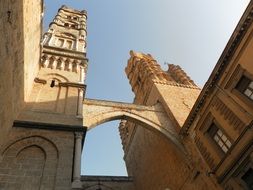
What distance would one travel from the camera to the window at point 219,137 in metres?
10.2

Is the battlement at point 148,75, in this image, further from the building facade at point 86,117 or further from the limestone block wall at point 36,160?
the limestone block wall at point 36,160

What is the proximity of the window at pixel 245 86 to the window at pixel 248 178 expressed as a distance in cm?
244

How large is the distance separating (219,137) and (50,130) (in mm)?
6406

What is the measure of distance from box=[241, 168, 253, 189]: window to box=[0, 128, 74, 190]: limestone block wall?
569cm

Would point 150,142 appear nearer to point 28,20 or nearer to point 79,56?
point 79,56

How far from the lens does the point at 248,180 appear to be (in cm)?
898

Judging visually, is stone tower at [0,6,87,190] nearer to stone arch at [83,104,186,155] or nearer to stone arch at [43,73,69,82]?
stone arch at [43,73,69,82]

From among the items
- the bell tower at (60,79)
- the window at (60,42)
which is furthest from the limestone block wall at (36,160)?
the window at (60,42)

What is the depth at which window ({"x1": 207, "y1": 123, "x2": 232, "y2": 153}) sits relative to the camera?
400 inches

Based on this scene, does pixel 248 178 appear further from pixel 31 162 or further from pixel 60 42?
pixel 60 42

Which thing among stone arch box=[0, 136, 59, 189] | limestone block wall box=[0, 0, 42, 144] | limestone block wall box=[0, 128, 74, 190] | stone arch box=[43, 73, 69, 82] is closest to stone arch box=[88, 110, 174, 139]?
stone arch box=[43, 73, 69, 82]

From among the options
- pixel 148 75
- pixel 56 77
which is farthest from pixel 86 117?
pixel 148 75

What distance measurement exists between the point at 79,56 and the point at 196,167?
8.00m

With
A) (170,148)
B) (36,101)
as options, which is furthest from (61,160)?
(170,148)
